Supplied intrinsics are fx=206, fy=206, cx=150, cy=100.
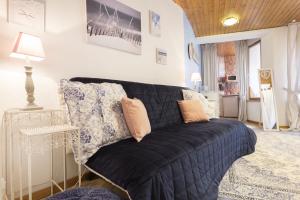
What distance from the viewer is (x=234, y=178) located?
2035 mm

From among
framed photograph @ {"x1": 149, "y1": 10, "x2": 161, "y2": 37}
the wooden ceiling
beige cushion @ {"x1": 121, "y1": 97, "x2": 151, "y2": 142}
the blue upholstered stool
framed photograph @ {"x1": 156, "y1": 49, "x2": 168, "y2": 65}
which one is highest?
the wooden ceiling

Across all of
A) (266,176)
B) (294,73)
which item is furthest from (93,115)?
(294,73)

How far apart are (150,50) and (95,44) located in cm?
105

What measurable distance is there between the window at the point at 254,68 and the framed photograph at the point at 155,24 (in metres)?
3.89

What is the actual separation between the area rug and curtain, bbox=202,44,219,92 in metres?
3.69

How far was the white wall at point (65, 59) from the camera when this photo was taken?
60.9 inches

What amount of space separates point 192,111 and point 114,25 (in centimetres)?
141

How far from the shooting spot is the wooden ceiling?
3691 millimetres

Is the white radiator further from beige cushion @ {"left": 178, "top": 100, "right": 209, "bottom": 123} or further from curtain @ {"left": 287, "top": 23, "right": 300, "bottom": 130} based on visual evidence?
curtain @ {"left": 287, "top": 23, "right": 300, "bottom": 130}

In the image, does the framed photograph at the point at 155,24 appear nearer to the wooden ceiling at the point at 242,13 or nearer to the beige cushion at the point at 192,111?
the wooden ceiling at the point at 242,13

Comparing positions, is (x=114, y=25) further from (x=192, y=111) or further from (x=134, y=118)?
(x=192, y=111)

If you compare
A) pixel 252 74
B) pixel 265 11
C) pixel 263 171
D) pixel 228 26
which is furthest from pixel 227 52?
pixel 263 171

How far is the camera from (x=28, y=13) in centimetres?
165

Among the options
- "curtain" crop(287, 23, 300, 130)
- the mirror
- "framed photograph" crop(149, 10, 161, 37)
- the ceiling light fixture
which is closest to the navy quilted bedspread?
"framed photograph" crop(149, 10, 161, 37)
